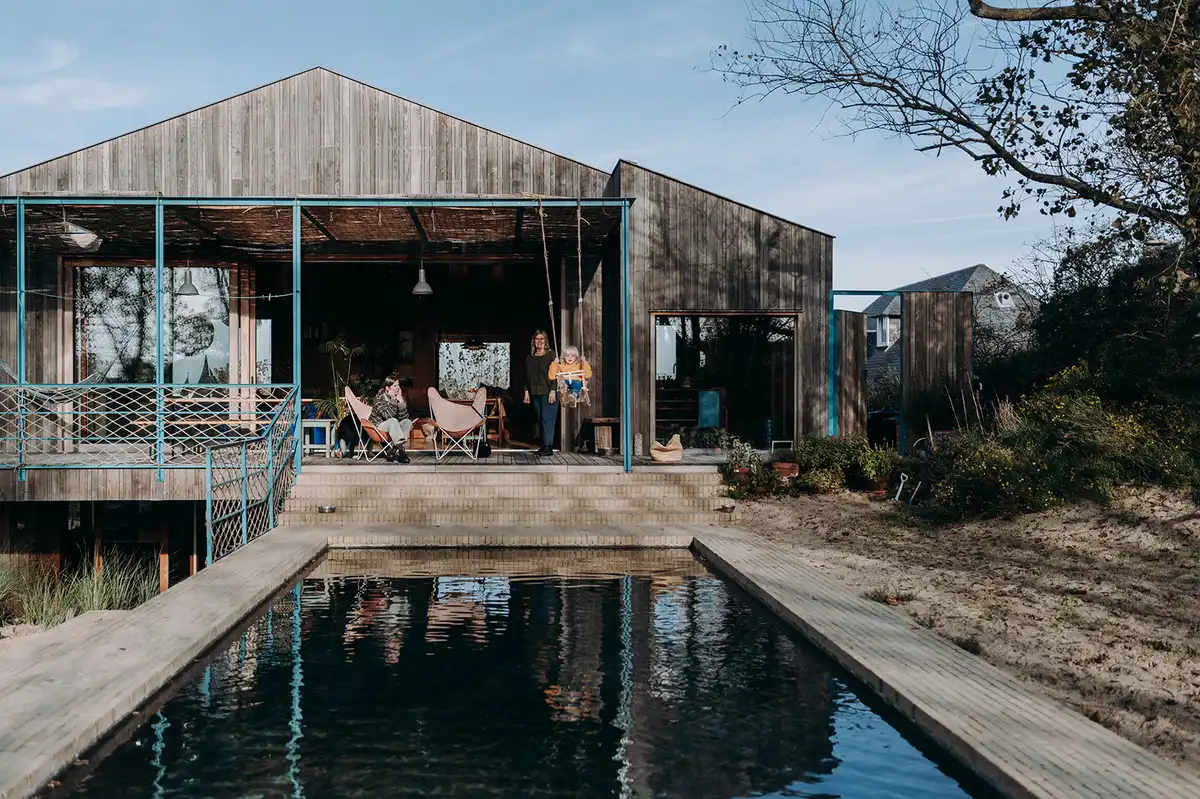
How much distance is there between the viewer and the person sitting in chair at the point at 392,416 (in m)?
12.3

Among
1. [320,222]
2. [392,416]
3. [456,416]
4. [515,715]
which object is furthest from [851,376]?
[515,715]

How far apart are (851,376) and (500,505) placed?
5.31 m

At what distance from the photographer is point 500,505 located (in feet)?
36.4

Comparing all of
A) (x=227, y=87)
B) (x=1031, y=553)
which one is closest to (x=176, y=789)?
(x=1031, y=553)

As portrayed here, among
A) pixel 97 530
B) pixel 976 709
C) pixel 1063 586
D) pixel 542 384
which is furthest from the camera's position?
pixel 97 530

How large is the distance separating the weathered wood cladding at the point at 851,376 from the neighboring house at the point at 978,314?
2.34 m

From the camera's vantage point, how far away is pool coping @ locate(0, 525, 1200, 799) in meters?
3.50

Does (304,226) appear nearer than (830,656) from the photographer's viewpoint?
No

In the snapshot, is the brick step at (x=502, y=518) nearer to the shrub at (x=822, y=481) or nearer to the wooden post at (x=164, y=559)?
the shrub at (x=822, y=481)

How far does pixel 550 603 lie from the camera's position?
689 centimetres

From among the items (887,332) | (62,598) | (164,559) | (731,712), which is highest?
(887,332)

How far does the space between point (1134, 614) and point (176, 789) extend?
531cm

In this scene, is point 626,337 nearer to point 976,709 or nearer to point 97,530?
point 97,530

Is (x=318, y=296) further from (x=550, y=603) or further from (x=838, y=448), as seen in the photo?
(x=550, y=603)
